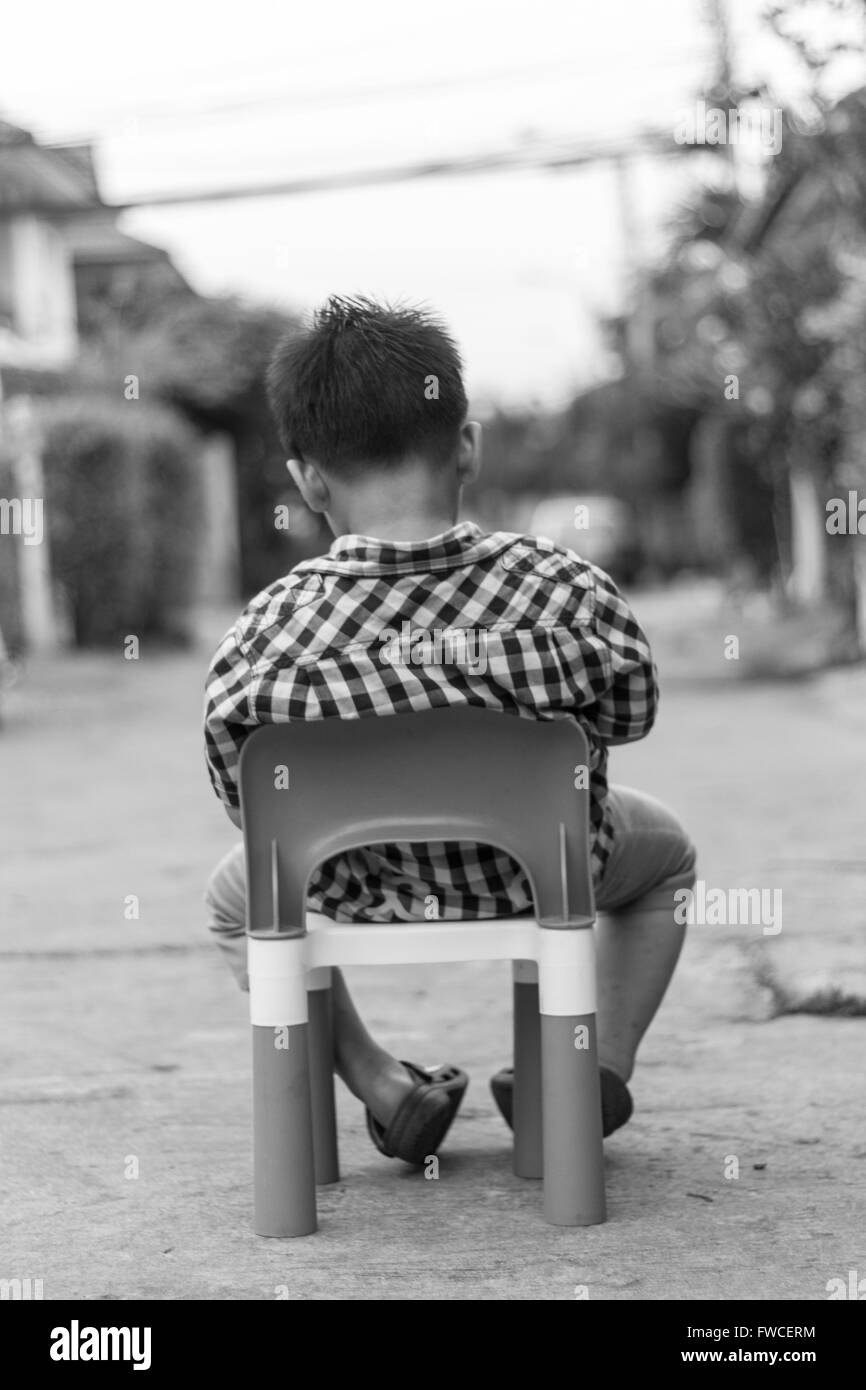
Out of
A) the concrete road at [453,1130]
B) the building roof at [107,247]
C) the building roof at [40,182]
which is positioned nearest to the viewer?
the concrete road at [453,1130]

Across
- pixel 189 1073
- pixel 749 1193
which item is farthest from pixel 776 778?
pixel 749 1193

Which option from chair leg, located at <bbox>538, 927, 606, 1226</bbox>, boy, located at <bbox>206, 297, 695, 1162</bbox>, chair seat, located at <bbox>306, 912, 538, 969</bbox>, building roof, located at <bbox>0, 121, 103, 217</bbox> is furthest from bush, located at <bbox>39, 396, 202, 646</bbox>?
chair leg, located at <bbox>538, 927, 606, 1226</bbox>

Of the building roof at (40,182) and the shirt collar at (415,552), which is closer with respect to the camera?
the shirt collar at (415,552)

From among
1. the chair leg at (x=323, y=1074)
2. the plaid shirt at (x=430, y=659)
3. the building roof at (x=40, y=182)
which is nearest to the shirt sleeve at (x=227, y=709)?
the plaid shirt at (x=430, y=659)

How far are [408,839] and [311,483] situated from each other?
572mm

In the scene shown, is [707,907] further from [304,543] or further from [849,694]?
[304,543]

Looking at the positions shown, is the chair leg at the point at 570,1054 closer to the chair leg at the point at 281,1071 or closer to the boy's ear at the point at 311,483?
the chair leg at the point at 281,1071

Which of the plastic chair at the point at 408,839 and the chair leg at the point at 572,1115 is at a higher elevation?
the plastic chair at the point at 408,839

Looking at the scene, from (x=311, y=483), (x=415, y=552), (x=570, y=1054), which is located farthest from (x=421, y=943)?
(x=311, y=483)

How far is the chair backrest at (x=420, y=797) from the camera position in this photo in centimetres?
249

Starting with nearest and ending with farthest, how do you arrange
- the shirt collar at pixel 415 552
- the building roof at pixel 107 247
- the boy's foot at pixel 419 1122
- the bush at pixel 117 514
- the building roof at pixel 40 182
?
the shirt collar at pixel 415 552, the boy's foot at pixel 419 1122, the bush at pixel 117 514, the building roof at pixel 40 182, the building roof at pixel 107 247

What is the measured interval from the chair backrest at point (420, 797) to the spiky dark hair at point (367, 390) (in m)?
0.41

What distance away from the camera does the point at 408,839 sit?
2508mm

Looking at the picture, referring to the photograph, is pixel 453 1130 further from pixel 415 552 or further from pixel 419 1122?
pixel 415 552
